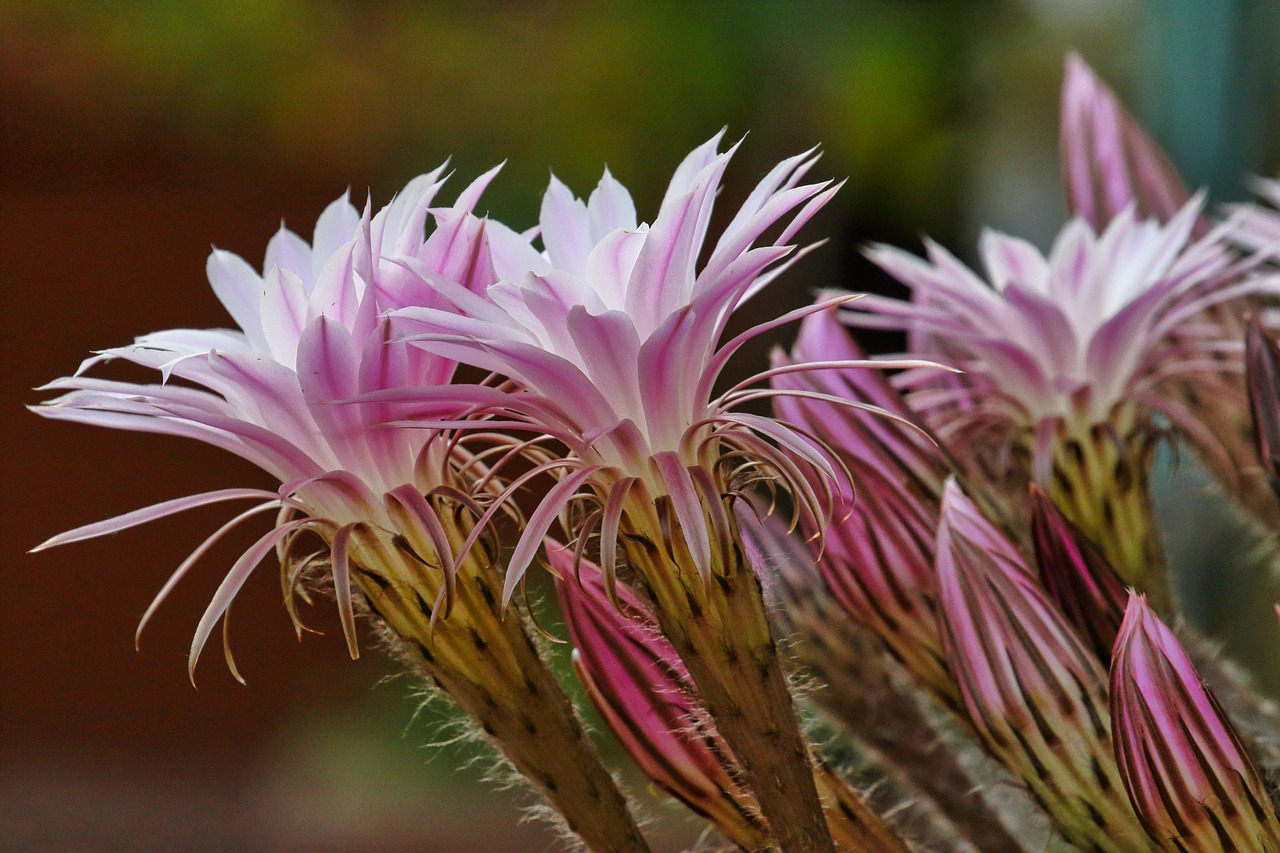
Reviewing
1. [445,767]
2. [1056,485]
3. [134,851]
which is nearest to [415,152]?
[445,767]

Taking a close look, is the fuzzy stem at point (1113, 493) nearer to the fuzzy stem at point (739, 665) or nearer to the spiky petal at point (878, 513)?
the spiky petal at point (878, 513)

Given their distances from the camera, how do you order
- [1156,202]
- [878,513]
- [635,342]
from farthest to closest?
[1156,202], [878,513], [635,342]

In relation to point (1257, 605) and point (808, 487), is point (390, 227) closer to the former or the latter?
point (808, 487)

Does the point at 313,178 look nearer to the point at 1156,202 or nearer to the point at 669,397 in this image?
the point at 1156,202

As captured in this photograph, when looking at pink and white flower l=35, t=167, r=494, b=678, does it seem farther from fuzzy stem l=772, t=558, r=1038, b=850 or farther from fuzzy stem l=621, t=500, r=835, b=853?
fuzzy stem l=772, t=558, r=1038, b=850

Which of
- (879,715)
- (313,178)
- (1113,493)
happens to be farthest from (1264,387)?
(313,178)
